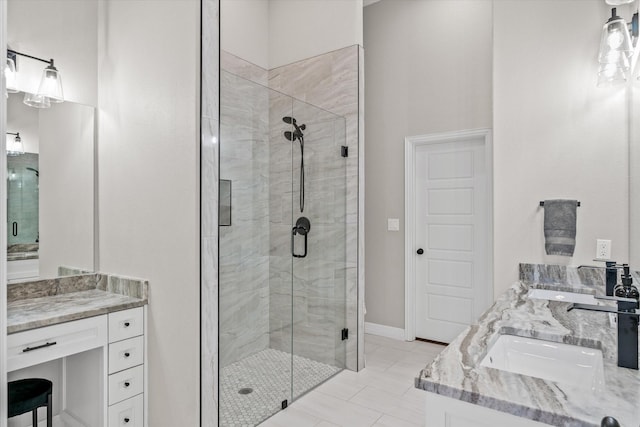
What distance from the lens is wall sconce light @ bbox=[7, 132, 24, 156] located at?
7.11 feet

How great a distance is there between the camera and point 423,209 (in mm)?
3924

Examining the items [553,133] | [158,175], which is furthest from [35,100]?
[553,133]

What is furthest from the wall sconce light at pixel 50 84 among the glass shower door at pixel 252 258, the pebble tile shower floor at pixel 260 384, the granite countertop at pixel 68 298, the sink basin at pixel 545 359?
the sink basin at pixel 545 359

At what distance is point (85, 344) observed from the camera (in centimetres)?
197

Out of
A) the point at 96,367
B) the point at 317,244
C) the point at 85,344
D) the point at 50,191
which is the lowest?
the point at 96,367

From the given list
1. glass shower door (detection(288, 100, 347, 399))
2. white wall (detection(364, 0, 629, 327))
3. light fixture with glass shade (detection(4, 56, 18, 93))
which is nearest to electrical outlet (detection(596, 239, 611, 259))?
white wall (detection(364, 0, 629, 327))

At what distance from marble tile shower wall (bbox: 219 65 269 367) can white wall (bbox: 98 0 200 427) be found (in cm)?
26

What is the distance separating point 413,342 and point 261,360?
5.97 feet

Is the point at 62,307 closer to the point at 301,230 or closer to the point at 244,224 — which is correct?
the point at 244,224

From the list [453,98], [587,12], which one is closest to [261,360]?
[453,98]

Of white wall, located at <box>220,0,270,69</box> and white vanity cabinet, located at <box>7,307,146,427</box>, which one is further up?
white wall, located at <box>220,0,270,69</box>

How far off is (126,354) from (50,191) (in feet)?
3.53

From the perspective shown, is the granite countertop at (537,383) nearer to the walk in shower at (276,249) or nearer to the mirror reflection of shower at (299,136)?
the walk in shower at (276,249)

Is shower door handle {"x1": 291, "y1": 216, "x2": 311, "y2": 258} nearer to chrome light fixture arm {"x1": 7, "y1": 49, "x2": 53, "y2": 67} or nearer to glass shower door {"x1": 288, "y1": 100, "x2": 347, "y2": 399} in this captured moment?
glass shower door {"x1": 288, "y1": 100, "x2": 347, "y2": 399}
